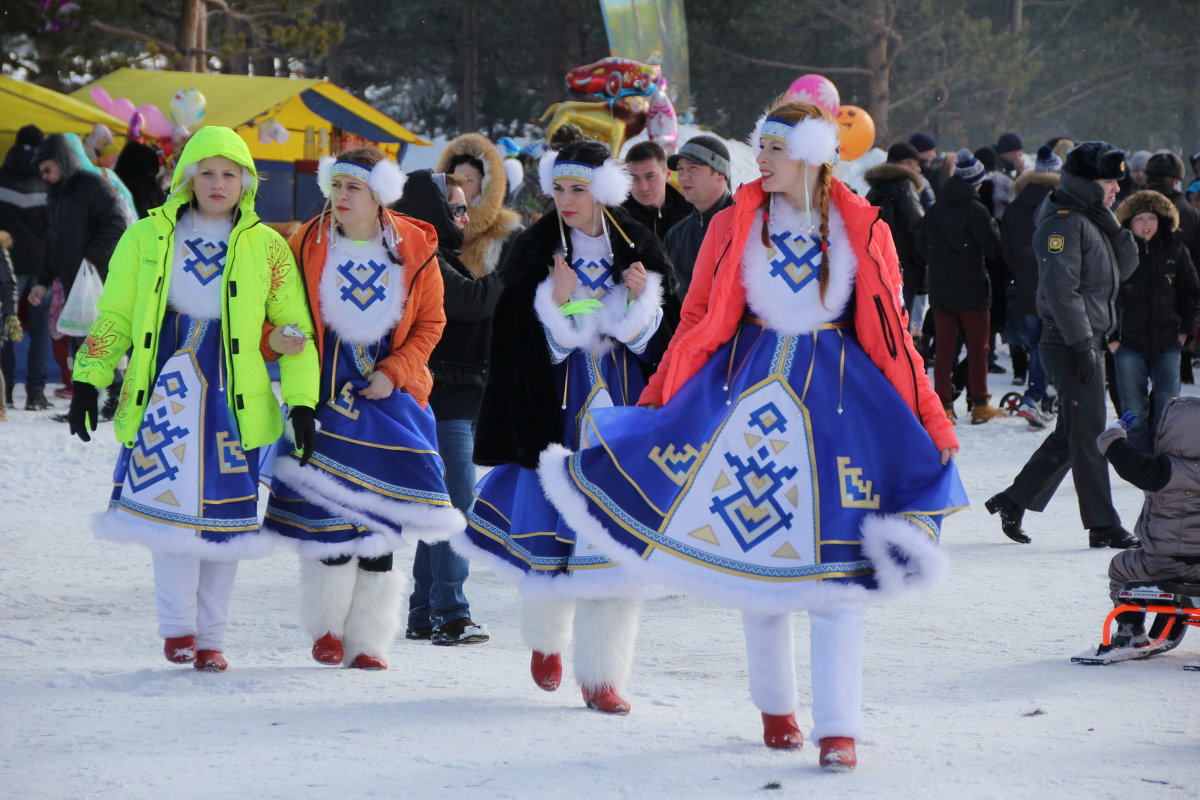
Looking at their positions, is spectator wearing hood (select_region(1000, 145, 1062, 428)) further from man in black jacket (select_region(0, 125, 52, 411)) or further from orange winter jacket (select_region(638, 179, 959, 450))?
orange winter jacket (select_region(638, 179, 959, 450))

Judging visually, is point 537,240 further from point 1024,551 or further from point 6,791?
point 1024,551

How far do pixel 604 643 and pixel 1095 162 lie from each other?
14.2 feet

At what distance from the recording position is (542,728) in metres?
4.51

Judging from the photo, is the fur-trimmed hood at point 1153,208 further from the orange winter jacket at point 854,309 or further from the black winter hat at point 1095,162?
the orange winter jacket at point 854,309

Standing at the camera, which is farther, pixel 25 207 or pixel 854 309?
pixel 25 207

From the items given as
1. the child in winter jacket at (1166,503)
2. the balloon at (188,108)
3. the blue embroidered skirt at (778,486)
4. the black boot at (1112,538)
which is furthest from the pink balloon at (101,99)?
the blue embroidered skirt at (778,486)

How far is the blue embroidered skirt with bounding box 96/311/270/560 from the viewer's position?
200 inches

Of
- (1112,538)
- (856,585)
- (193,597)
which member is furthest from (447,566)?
(1112,538)

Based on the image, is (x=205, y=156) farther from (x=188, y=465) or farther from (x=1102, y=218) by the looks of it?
(x=1102, y=218)

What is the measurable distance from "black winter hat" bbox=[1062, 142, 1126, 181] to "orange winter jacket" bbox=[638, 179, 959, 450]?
147 inches

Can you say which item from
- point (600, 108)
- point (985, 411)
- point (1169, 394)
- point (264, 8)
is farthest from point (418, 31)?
point (1169, 394)

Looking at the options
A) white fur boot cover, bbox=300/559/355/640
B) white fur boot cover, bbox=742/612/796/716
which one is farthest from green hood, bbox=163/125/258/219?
white fur boot cover, bbox=742/612/796/716

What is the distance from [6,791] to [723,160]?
14.2 feet

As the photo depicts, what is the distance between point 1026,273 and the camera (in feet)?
41.6
